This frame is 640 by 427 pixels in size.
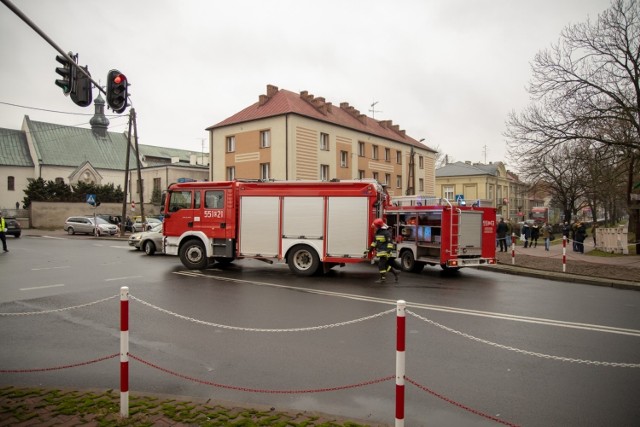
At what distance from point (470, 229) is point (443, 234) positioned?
120 centimetres

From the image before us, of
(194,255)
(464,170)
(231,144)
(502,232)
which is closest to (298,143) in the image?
(231,144)

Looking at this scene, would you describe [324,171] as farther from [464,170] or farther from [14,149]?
[14,149]

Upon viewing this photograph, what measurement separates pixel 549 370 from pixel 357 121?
4046cm

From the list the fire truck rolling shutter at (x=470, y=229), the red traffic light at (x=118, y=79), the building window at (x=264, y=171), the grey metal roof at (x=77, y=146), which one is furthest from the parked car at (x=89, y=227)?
the grey metal roof at (x=77, y=146)

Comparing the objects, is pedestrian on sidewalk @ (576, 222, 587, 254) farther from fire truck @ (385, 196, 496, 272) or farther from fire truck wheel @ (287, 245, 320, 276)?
fire truck wheel @ (287, 245, 320, 276)

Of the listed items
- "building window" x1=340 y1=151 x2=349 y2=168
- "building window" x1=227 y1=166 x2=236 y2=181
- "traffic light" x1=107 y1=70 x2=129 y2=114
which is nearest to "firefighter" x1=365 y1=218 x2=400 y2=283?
"traffic light" x1=107 y1=70 x2=129 y2=114

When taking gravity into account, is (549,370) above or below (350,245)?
below

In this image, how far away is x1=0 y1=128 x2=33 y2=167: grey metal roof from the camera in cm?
5922

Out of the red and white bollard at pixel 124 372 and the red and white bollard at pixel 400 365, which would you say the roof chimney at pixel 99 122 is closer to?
the red and white bollard at pixel 124 372

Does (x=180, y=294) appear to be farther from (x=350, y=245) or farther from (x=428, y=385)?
(x=428, y=385)

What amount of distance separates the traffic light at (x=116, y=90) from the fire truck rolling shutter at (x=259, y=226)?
454 centimetres

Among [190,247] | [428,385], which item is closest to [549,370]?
[428,385]

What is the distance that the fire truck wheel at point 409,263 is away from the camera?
14.8 meters

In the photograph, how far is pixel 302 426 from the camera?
11.9ft
